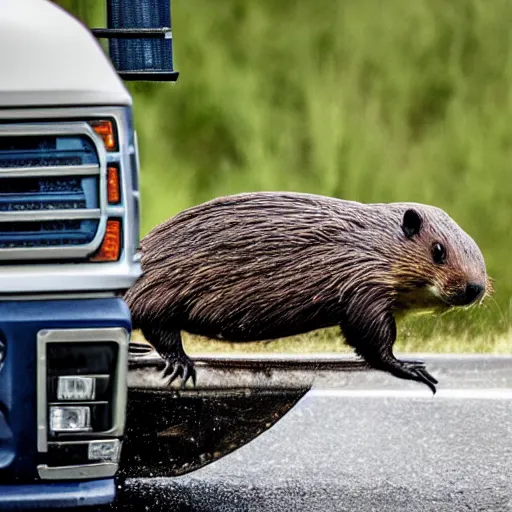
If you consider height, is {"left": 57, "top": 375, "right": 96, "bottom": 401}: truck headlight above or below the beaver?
below

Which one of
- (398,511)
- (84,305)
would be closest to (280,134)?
(84,305)

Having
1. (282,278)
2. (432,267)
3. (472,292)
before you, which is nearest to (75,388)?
(282,278)

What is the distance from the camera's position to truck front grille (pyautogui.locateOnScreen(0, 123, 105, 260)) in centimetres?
228

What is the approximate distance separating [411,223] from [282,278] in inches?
14.7

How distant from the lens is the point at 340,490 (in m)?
3.79

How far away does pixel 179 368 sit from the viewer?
2695 mm

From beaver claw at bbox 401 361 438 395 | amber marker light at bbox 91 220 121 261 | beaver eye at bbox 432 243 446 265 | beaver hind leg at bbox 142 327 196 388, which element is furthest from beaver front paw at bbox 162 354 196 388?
beaver eye at bbox 432 243 446 265

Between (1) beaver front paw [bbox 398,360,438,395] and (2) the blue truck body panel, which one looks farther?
(1) beaver front paw [bbox 398,360,438,395]

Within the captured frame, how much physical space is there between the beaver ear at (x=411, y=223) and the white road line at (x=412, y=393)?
0.46 metres

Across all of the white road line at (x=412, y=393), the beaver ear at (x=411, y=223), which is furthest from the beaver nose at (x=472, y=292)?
the white road line at (x=412, y=393)

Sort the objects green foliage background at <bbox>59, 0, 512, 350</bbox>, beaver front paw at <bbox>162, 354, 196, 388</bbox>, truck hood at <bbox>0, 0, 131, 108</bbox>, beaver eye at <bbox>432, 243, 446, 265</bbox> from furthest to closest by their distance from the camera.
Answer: green foliage background at <bbox>59, 0, 512, 350</bbox>
beaver eye at <bbox>432, 243, 446, 265</bbox>
beaver front paw at <bbox>162, 354, 196, 388</bbox>
truck hood at <bbox>0, 0, 131, 108</bbox>

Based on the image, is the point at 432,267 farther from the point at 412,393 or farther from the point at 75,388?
the point at 75,388

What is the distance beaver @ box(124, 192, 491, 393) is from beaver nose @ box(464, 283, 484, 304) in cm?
1

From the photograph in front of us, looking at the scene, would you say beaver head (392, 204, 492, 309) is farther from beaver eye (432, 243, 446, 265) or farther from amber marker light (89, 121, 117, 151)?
amber marker light (89, 121, 117, 151)
